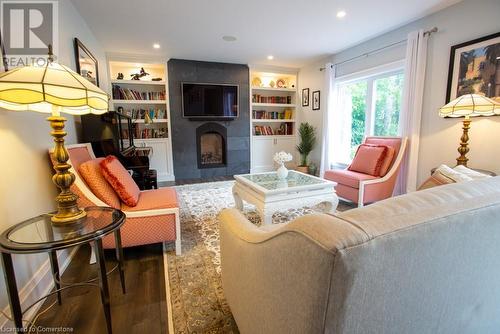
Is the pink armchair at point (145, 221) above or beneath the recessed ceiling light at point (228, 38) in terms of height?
beneath

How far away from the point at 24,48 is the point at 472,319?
9.48 feet

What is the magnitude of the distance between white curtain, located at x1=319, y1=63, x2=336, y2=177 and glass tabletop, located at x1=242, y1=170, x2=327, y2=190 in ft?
6.73

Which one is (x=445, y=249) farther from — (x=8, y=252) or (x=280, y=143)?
(x=280, y=143)

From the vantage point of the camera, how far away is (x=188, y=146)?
5.11 metres

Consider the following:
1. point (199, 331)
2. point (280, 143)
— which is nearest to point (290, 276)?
point (199, 331)

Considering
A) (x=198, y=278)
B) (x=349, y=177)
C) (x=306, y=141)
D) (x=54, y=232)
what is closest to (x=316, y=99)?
(x=306, y=141)

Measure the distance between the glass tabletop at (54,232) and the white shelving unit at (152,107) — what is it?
11.8 ft

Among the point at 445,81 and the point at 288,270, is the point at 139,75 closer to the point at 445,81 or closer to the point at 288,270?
the point at 445,81

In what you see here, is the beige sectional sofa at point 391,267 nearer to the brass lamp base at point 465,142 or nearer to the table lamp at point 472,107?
the table lamp at point 472,107

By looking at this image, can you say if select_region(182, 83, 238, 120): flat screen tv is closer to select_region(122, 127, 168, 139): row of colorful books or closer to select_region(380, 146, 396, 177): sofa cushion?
select_region(122, 127, 168, 139): row of colorful books

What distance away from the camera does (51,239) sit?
3.75 feet

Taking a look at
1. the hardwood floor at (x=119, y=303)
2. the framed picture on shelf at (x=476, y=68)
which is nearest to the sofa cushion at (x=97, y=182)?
the hardwood floor at (x=119, y=303)

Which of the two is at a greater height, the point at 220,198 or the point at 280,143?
the point at 280,143

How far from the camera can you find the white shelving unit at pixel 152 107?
4.68m
